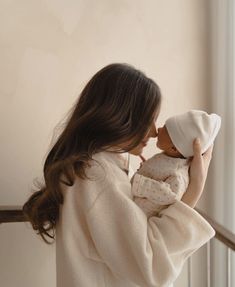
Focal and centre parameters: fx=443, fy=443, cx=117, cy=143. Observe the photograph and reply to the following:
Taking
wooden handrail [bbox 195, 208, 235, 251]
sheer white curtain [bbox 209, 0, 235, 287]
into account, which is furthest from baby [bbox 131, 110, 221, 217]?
sheer white curtain [bbox 209, 0, 235, 287]

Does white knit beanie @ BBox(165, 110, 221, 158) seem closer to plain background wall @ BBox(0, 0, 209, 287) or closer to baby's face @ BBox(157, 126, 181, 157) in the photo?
baby's face @ BBox(157, 126, 181, 157)

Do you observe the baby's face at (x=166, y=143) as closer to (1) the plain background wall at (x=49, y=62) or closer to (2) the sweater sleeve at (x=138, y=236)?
(2) the sweater sleeve at (x=138, y=236)

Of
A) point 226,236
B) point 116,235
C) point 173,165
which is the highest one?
point 173,165

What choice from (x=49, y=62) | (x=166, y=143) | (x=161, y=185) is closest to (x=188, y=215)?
(x=161, y=185)

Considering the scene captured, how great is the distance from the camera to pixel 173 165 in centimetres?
110

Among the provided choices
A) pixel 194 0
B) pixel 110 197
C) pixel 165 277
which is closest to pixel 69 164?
pixel 110 197

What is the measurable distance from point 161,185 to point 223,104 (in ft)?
2.70

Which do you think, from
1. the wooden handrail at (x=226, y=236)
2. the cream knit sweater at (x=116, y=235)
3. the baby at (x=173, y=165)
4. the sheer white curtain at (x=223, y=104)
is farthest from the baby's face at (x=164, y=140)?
the sheer white curtain at (x=223, y=104)

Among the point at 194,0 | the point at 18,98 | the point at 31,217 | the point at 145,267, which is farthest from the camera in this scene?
the point at 194,0

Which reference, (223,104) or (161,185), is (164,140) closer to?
(161,185)

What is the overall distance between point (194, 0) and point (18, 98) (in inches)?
30.9

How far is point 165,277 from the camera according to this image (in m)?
1.00

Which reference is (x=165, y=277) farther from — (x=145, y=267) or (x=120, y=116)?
(x=120, y=116)

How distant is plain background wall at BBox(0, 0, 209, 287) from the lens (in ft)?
5.00
